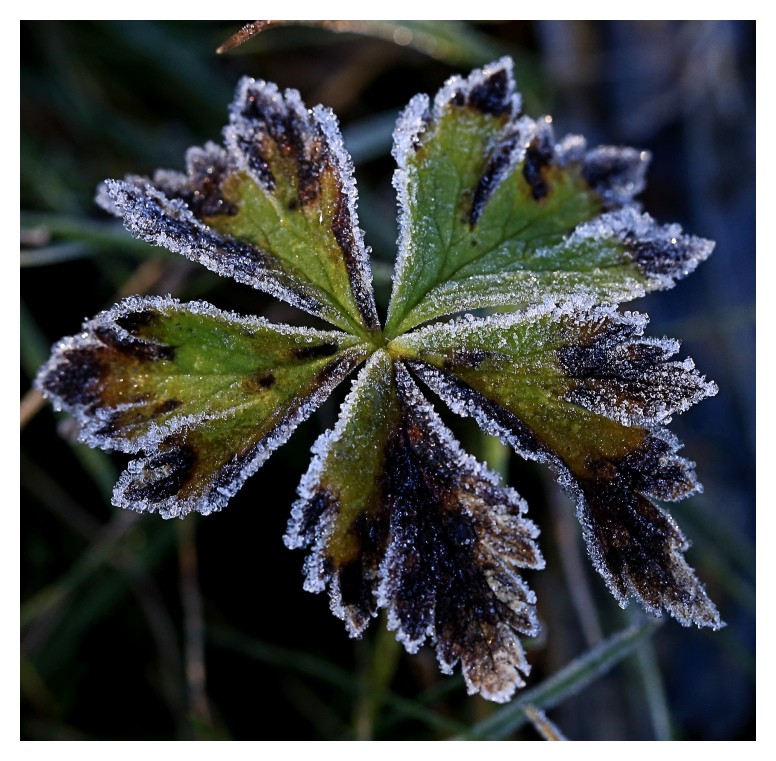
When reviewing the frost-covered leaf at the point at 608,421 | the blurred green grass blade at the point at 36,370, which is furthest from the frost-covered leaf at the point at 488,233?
the blurred green grass blade at the point at 36,370

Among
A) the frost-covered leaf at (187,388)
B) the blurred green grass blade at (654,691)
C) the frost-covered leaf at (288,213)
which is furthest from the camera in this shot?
the blurred green grass blade at (654,691)

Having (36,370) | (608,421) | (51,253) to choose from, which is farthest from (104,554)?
(608,421)

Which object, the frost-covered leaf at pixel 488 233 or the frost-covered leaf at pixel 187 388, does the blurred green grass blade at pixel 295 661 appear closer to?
the frost-covered leaf at pixel 187 388

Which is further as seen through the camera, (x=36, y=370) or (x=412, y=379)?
(x=36, y=370)

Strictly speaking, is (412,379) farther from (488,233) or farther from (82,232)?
(82,232)

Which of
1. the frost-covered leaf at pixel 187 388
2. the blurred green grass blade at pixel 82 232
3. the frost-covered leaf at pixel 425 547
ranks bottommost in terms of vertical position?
the frost-covered leaf at pixel 425 547

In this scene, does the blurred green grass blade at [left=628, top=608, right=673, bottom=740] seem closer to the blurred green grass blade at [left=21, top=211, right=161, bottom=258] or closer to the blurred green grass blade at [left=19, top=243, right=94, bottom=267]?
the blurred green grass blade at [left=21, top=211, right=161, bottom=258]
